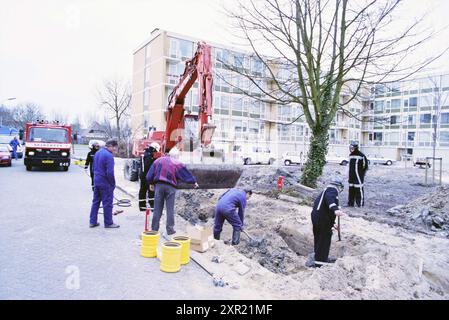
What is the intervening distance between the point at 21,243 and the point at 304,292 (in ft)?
15.8

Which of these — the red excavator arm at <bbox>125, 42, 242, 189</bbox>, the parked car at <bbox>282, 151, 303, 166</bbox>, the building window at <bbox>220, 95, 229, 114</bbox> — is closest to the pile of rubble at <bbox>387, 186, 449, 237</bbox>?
the red excavator arm at <bbox>125, 42, 242, 189</bbox>

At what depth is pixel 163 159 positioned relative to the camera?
653 cm

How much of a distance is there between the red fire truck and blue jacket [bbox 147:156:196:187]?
13072 millimetres

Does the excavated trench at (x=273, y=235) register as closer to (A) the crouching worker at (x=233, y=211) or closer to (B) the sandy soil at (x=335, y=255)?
(B) the sandy soil at (x=335, y=255)

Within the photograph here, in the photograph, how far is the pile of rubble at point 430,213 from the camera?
7689 mm

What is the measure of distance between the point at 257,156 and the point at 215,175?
73.7 feet

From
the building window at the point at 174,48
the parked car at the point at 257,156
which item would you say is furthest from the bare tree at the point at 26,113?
the parked car at the point at 257,156

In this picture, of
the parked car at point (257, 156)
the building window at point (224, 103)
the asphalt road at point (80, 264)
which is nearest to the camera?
the asphalt road at point (80, 264)

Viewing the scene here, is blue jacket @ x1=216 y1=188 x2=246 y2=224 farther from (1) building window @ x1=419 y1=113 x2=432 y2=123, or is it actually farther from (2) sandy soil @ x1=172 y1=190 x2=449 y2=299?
(1) building window @ x1=419 y1=113 x2=432 y2=123

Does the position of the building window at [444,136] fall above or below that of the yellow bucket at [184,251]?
above

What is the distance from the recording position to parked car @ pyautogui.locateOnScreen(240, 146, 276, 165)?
32.7m

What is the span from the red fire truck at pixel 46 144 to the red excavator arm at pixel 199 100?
26.2 feet
